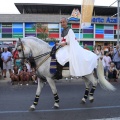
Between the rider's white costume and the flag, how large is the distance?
8808 millimetres

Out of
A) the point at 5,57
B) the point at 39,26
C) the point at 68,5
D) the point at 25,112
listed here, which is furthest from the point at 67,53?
the point at 68,5

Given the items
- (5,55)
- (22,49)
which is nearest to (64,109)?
(22,49)

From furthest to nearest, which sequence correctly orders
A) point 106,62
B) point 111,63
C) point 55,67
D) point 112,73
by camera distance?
point 106,62 < point 111,63 < point 112,73 < point 55,67

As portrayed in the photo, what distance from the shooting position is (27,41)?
7.83 meters

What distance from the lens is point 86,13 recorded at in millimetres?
16984

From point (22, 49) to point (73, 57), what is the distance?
4.45 feet

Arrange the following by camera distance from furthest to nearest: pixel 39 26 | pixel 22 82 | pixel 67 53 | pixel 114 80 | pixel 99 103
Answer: pixel 39 26
pixel 114 80
pixel 22 82
pixel 99 103
pixel 67 53

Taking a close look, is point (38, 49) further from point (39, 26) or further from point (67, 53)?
point (39, 26)

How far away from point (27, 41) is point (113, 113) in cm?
289

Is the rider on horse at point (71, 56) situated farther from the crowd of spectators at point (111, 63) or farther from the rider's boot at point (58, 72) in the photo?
the crowd of spectators at point (111, 63)

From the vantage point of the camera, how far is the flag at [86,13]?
1669 centimetres

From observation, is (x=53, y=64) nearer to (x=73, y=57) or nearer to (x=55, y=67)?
(x=55, y=67)

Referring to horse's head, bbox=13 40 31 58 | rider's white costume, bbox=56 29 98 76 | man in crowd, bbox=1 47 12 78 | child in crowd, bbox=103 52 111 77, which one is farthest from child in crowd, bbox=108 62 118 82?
horse's head, bbox=13 40 31 58

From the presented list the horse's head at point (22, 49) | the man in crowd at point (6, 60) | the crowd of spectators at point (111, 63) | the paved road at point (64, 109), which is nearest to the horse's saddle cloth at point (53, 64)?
the horse's head at point (22, 49)
